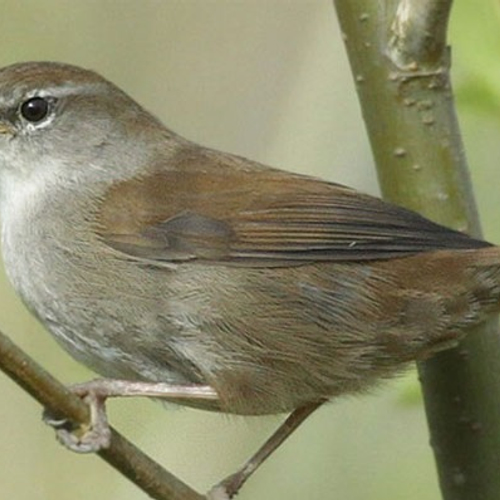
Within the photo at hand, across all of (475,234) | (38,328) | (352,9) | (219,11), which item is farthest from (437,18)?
(219,11)

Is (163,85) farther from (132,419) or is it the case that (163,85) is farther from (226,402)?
(226,402)

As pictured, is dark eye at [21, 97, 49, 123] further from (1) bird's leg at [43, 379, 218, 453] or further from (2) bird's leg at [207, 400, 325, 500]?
(2) bird's leg at [207, 400, 325, 500]

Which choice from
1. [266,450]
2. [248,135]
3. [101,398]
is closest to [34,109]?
[101,398]

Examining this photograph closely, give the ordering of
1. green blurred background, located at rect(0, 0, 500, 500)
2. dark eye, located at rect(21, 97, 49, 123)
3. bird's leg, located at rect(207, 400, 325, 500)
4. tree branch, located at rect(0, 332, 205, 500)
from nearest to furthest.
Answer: tree branch, located at rect(0, 332, 205, 500), bird's leg, located at rect(207, 400, 325, 500), green blurred background, located at rect(0, 0, 500, 500), dark eye, located at rect(21, 97, 49, 123)

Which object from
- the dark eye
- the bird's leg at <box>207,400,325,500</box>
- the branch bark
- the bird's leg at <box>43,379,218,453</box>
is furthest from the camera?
the dark eye

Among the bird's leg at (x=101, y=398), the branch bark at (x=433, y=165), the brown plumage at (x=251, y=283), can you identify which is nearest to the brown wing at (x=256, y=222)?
the brown plumage at (x=251, y=283)

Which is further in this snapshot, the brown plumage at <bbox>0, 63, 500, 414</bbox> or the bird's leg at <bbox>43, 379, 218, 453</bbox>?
Answer: the brown plumage at <bbox>0, 63, 500, 414</bbox>

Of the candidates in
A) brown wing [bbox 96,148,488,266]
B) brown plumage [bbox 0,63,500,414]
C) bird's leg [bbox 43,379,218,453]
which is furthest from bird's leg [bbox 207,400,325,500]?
brown wing [bbox 96,148,488,266]

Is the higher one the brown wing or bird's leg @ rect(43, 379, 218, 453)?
the brown wing
